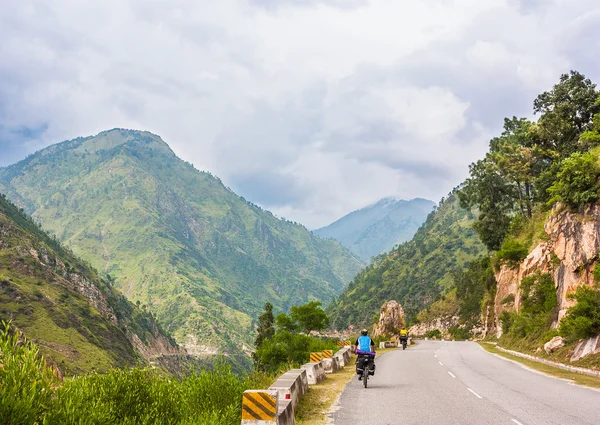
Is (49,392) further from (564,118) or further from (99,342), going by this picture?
(99,342)

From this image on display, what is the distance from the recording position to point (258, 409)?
7.95m

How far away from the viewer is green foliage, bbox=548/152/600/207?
25.5m

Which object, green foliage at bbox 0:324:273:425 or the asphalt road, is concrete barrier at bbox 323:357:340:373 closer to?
the asphalt road

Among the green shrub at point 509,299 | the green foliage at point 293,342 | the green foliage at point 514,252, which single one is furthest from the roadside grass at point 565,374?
the green shrub at point 509,299

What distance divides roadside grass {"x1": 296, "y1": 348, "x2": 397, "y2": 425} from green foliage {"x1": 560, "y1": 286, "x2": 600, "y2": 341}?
1035 cm

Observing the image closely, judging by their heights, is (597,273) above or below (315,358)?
above

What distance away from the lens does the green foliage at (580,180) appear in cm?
2550

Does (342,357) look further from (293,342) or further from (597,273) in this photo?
(293,342)

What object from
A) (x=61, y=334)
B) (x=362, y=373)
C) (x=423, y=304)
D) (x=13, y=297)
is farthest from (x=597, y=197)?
(x=423, y=304)

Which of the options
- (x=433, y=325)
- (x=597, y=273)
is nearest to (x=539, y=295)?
(x=597, y=273)

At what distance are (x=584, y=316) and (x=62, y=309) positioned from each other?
449 feet

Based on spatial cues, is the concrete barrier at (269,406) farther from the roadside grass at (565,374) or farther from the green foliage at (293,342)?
the green foliage at (293,342)

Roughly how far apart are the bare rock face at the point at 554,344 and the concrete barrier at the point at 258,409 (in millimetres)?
21275

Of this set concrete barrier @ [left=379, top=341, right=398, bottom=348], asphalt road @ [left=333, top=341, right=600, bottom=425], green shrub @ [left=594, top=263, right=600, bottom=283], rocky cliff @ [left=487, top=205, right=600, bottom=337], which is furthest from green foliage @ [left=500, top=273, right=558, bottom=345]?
concrete barrier @ [left=379, top=341, right=398, bottom=348]
